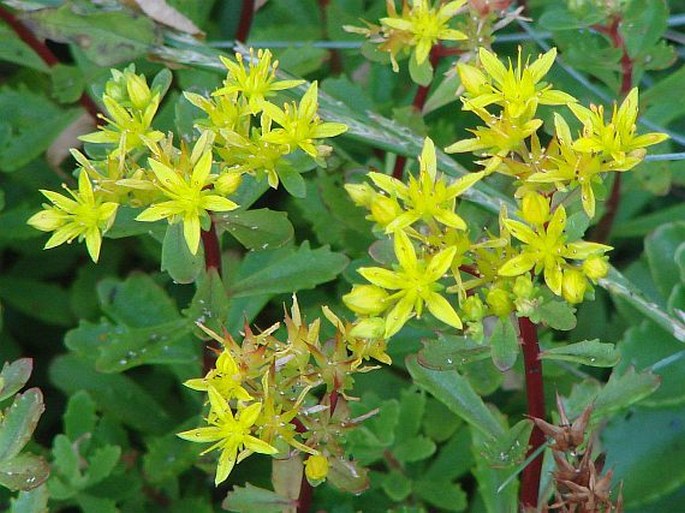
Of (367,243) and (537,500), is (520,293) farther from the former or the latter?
(367,243)

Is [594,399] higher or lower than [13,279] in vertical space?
higher

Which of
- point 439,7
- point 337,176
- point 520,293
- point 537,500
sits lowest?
point 537,500

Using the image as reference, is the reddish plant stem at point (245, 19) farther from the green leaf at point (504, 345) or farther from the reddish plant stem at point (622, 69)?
the green leaf at point (504, 345)

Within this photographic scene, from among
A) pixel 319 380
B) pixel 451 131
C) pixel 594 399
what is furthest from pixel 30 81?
pixel 594 399

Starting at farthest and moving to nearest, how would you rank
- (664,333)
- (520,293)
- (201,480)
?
1. (201,480)
2. (664,333)
3. (520,293)

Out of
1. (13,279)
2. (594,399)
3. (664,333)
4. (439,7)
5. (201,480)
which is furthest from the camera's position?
(13,279)

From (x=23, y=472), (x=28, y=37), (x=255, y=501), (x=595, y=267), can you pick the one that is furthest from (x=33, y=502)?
(x=28, y=37)
